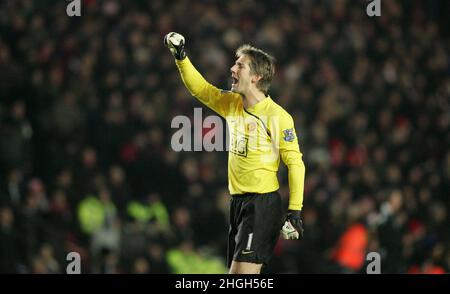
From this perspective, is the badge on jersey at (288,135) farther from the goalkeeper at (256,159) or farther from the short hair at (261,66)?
the short hair at (261,66)

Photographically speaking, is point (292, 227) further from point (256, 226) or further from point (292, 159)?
point (292, 159)

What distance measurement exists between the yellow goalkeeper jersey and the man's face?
0.50ft

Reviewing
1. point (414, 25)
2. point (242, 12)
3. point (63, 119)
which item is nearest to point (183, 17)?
point (242, 12)

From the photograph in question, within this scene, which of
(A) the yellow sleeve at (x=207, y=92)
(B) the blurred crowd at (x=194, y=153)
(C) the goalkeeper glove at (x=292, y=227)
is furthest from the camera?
(B) the blurred crowd at (x=194, y=153)

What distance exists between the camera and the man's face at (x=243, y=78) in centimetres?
715

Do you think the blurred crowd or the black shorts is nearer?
the black shorts

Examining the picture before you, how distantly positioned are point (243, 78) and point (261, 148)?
545 millimetres

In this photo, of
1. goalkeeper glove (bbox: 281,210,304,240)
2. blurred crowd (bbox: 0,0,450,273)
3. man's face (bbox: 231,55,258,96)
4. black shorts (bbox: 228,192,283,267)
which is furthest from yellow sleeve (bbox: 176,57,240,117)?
blurred crowd (bbox: 0,0,450,273)

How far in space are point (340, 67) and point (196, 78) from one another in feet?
27.5

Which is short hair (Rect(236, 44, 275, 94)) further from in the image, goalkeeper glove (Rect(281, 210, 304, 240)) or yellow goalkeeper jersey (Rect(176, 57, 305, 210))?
goalkeeper glove (Rect(281, 210, 304, 240))

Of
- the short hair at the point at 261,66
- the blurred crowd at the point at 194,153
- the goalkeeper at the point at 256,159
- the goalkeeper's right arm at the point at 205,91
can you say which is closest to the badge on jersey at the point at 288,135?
the goalkeeper at the point at 256,159

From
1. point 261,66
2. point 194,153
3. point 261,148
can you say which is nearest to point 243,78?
point 261,66

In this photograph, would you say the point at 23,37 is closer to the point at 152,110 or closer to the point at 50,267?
the point at 152,110

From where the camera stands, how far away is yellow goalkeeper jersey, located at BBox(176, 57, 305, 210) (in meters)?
7.02
